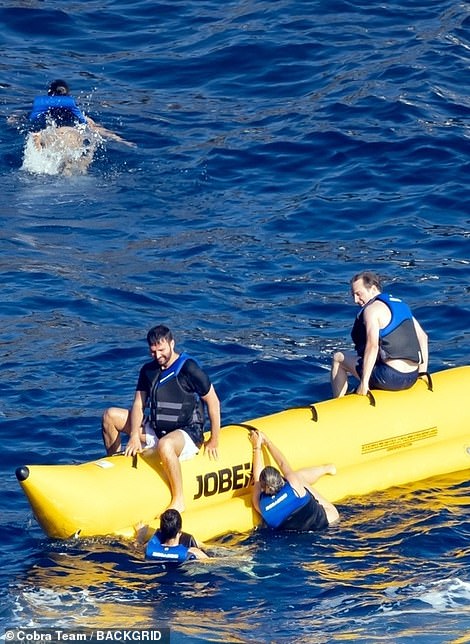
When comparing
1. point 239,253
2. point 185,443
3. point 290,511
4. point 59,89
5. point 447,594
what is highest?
point 59,89

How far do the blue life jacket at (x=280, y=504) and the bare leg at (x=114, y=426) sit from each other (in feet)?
4.39

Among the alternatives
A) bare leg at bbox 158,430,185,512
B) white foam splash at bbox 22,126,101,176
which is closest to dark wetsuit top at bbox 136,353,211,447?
bare leg at bbox 158,430,185,512

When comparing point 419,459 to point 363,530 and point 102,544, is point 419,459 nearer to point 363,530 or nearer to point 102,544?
point 363,530

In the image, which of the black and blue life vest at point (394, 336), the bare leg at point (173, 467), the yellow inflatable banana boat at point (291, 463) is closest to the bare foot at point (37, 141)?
the black and blue life vest at point (394, 336)

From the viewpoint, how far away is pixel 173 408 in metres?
10.8

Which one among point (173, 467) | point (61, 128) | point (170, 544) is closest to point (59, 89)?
point (61, 128)

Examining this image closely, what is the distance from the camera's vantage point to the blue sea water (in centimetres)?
978

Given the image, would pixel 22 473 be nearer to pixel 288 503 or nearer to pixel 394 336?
pixel 288 503

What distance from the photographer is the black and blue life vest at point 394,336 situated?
472 inches

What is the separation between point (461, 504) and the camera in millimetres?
11312

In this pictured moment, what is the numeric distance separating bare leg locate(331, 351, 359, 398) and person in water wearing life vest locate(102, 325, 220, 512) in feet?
5.99

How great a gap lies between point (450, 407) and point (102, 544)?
3.66 metres

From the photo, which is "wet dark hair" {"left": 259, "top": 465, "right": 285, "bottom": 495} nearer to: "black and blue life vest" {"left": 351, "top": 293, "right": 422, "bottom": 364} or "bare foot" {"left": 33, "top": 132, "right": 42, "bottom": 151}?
"black and blue life vest" {"left": 351, "top": 293, "right": 422, "bottom": 364}

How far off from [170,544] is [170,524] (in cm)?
20
